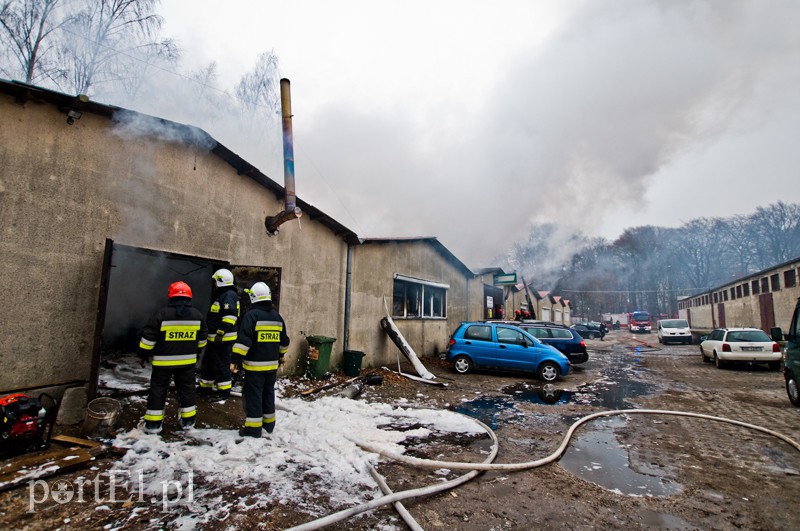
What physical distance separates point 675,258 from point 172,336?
187 feet

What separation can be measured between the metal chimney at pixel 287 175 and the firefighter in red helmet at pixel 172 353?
3.04 m

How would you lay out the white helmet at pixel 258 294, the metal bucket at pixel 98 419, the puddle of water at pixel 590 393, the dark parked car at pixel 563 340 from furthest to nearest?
the dark parked car at pixel 563 340 → the puddle of water at pixel 590 393 → the white helmet at pixel 258 294 → the metal bucket at pixel 98 419

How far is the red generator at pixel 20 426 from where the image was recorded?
3.50 m

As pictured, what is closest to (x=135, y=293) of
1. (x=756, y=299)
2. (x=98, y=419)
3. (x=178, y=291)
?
(x=178, y=291)

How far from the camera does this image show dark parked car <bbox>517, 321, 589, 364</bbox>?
486 inches

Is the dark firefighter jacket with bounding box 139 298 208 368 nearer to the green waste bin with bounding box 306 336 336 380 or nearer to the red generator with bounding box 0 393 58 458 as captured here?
the red generator with bounding box 0 393 58 458

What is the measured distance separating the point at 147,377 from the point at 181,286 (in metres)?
3.35

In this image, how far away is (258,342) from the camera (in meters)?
4.62

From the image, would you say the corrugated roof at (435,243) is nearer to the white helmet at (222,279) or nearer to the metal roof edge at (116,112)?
the metal roof edge at (116,112)

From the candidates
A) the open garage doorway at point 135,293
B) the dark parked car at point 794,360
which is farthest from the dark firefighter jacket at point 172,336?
the dark parked car at point 794,360

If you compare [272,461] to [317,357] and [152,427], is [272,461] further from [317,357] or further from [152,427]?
[317,357]

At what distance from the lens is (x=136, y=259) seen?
10.0 meters

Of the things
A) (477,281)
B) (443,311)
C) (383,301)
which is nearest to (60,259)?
(383,301)

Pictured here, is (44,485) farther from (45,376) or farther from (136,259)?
(136,259)
